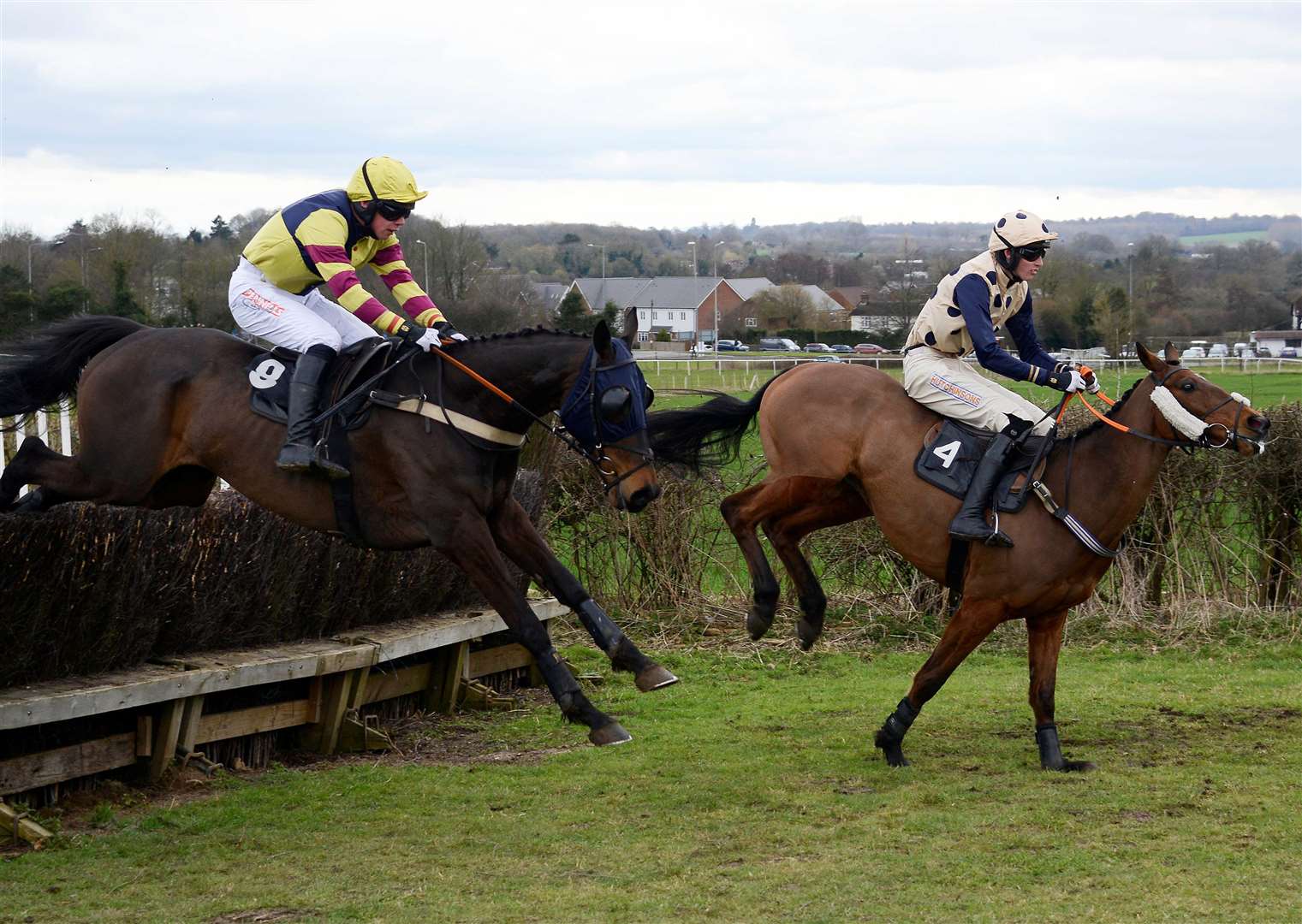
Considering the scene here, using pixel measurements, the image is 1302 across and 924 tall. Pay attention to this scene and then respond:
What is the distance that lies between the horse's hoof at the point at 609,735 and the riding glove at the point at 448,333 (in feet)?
5.93

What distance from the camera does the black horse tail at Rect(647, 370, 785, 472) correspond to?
7.12 metres

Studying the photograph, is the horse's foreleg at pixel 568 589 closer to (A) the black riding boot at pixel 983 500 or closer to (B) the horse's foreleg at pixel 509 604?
(B) the horse's foreleg at pixel 509 604

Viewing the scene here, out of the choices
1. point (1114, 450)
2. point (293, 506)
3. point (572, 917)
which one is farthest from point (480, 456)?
point (1114, 450)

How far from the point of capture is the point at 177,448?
5918 millimetres

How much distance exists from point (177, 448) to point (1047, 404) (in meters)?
Result: 13.2

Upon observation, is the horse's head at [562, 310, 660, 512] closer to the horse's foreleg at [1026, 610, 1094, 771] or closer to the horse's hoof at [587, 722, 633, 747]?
the horse's hoof at [587, 722, 633, 747]

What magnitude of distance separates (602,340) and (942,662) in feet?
7.35

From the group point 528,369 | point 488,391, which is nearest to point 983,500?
point 528,369

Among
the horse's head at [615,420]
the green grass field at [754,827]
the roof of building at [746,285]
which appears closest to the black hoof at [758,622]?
the green grass field at [754,827]

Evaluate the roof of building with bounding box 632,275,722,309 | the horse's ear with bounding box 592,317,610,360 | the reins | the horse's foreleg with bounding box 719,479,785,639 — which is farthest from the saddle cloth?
the roof of building with bounding box 632,275,722,309

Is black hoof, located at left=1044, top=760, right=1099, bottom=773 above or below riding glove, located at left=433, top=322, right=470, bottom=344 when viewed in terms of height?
below

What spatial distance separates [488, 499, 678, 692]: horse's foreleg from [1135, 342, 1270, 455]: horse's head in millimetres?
2509

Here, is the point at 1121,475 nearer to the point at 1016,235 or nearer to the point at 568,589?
the point at 1016,235

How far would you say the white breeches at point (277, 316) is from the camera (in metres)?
5.88
